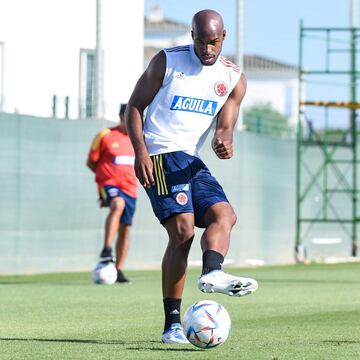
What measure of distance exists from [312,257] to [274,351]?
2022cm

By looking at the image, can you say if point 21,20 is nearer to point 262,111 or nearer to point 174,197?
point 174,197

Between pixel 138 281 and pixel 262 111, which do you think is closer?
pixel 138 281

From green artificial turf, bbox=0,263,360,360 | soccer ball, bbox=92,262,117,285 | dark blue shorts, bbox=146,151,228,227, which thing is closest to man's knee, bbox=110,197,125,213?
soccer ball, bbox=92,262,117,285

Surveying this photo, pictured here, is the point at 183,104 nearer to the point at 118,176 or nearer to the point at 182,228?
the point at 182,228

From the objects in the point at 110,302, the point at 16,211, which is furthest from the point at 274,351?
the point at 16,211

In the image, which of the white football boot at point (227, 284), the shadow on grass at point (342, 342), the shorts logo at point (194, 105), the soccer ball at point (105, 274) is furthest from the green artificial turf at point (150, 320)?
the shorts logo at point (194, 105)

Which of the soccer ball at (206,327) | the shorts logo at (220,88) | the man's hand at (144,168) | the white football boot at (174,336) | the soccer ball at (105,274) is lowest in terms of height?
the soccer ball at (105,274)

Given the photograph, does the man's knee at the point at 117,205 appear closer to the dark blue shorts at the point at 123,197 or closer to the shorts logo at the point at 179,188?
the dark blue shorts at the point at 123,197

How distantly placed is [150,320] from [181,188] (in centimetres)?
230

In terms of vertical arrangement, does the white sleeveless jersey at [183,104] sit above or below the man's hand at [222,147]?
above

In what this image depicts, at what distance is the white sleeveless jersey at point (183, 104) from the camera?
885 centimetres

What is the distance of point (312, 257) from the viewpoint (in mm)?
28234

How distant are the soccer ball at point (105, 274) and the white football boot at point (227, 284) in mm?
7809

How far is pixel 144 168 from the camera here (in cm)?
866
